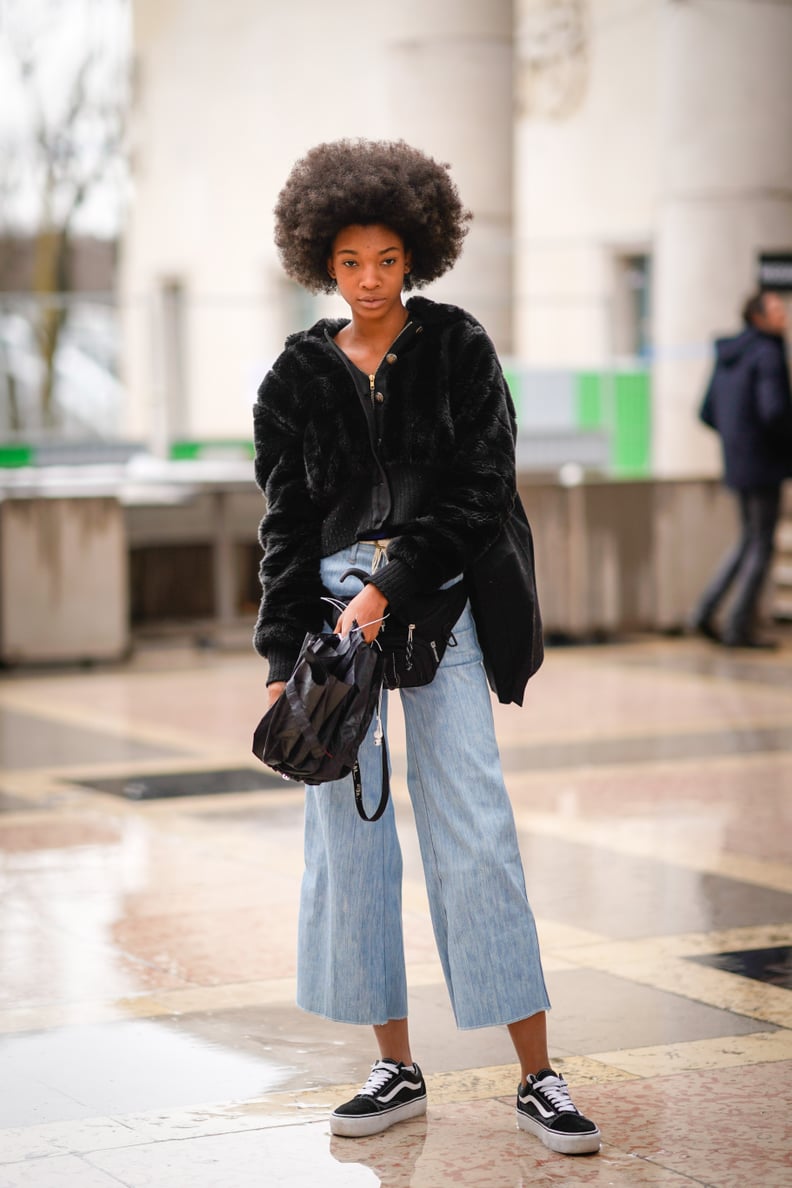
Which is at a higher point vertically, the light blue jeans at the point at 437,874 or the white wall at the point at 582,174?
the white wall at the point at 582,174

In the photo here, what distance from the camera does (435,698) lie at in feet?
12.1

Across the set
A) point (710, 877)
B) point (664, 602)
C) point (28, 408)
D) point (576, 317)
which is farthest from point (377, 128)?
point (710, 877)

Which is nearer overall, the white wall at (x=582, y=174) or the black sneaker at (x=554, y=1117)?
the black sneaker at (x=554, y=1117)

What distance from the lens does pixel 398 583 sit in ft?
11.8

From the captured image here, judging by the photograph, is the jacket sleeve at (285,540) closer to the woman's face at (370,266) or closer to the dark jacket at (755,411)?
the woman's face at (370,266)

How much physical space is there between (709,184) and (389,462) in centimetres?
1224

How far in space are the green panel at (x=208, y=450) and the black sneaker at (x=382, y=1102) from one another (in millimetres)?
11624

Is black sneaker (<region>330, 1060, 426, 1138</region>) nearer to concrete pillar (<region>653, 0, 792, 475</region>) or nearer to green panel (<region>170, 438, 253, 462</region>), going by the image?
green panel (<region>170, 438, 253, 462</region>)

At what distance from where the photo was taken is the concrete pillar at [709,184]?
14867 mm

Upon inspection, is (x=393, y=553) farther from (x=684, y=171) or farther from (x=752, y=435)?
(x=684, y=171)

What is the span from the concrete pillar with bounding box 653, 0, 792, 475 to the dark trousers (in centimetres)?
386

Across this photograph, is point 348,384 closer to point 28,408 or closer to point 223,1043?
point 223,1043

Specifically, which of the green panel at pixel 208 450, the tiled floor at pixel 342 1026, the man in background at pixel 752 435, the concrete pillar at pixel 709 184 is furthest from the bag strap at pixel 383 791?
the concrete pillar at pixel 709 184

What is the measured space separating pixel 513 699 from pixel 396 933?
501 millimetres
